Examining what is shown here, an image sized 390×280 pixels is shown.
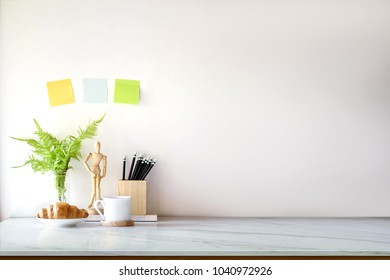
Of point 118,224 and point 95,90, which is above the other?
point 95,90

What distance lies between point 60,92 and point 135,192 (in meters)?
0.50

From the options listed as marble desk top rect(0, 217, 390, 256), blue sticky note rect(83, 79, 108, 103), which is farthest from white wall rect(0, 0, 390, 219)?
marble desk top rect(0, 217, 390, 256)

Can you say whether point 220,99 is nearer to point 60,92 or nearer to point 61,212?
point 60,92

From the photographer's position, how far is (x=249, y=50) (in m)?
2.42

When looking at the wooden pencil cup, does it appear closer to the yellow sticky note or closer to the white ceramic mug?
the white ceramic mug

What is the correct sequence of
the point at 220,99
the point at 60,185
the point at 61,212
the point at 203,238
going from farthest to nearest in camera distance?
the point at 220,99, the point at 60,185, the point at 61,212, the point at 203,238

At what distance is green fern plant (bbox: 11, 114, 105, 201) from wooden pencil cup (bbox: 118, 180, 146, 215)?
0.72ft

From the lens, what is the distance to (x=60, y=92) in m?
2.38

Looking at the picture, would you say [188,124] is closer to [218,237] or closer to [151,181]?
[151,181]

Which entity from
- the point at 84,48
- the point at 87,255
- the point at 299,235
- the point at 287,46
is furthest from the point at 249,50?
the point at 87,255

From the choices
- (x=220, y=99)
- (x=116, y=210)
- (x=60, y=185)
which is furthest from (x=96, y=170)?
(x=220, y=99)

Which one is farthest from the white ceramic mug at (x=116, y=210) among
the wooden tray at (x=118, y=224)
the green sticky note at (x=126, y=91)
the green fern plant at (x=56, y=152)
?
the green sticky note at (x=126, y=91)

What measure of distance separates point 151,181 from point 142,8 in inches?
27.2

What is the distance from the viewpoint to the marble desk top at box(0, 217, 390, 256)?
1.68 meters
